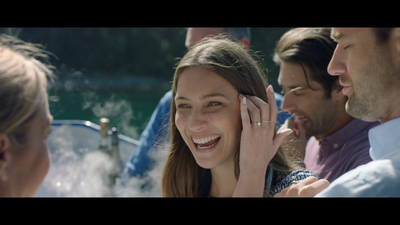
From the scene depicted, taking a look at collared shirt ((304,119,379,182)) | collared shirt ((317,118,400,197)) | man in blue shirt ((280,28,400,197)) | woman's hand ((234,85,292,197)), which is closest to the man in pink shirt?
collared shirt ((304,119,379,182))

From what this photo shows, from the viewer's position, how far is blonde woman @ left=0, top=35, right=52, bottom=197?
1219 mm

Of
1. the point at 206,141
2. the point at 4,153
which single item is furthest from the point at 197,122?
the point at 4,153

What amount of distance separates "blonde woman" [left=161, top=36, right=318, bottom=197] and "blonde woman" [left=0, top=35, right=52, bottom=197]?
28.5 inches

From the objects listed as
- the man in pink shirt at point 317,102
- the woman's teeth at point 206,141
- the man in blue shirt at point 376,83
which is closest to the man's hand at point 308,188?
the man in blue shirt at point 376,83

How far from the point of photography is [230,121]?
6.26 ft

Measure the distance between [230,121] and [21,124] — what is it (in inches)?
36.2

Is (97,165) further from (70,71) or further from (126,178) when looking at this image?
(70,71)

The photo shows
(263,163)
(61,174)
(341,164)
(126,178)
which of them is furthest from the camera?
(61,174)

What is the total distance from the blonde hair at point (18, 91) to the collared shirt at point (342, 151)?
171cm

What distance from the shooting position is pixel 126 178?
155 inches

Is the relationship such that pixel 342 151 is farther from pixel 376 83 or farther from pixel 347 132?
pixel 376 83

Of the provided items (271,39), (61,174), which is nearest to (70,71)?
(61,174)

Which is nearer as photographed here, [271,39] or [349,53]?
[349,53]

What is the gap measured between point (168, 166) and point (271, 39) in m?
3.59
